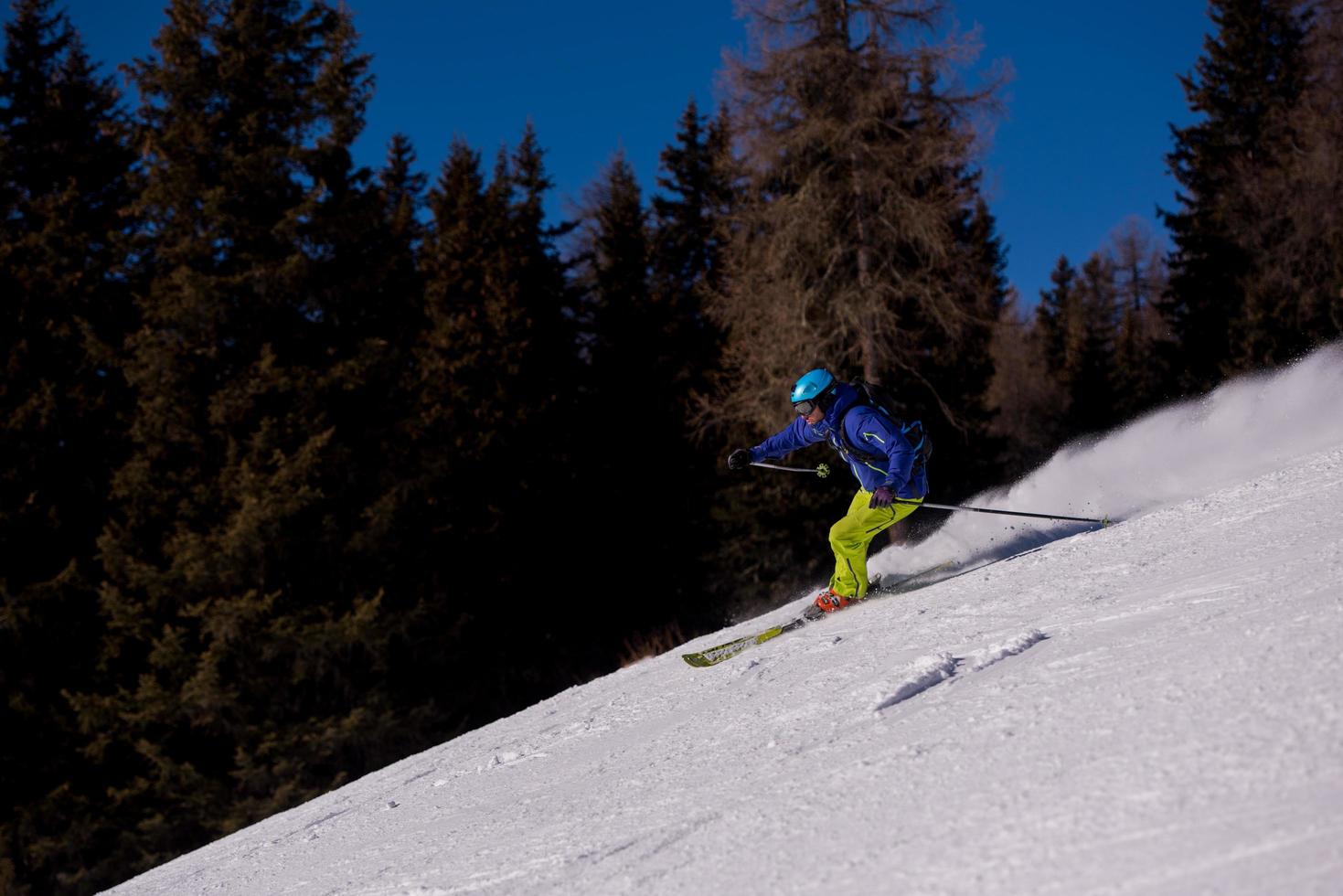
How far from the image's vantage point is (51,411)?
1570 cm

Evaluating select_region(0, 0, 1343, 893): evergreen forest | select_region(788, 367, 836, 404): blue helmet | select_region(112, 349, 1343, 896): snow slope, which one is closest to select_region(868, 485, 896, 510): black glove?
select_region(112, 349, 1343, 896): snow slope

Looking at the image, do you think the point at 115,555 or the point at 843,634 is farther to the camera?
the point at 115,555

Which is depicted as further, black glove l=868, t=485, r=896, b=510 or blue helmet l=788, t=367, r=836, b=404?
blue helmet l=788, t=367, r=836, b=404

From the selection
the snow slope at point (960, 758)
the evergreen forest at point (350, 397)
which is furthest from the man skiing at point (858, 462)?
the evergreen forest at point (350, 397)

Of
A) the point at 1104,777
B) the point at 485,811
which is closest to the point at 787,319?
the point at 485,811

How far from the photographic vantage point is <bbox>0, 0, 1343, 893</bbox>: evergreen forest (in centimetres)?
1456

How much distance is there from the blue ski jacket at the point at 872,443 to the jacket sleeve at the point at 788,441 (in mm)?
165

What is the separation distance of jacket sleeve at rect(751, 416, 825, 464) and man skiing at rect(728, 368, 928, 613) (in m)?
0.17

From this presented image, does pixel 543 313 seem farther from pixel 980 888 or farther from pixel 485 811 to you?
pixel 980 888

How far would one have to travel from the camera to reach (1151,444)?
1013cm

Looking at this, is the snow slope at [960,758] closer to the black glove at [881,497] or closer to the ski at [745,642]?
the ski at [745,642]

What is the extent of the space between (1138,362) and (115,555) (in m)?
38.5

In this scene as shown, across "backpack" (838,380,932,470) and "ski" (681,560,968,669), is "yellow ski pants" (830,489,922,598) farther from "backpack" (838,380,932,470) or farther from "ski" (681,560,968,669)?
"backpack" (838,380,932,470)

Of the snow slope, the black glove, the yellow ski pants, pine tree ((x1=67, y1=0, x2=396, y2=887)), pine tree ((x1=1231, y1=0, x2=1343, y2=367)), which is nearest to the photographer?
the snow slope
